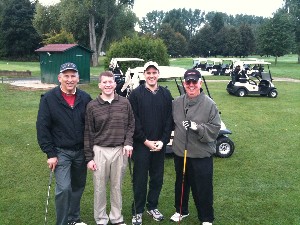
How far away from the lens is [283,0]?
7025cm

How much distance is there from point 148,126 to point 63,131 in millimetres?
964

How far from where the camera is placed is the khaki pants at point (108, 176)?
4.14m

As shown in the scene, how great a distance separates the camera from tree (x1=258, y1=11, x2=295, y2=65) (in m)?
54.6

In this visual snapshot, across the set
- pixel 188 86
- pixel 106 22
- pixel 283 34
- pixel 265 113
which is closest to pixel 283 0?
pixel 283 34

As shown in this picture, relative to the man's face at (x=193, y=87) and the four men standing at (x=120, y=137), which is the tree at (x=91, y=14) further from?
the man's face at (x=193, y=87)

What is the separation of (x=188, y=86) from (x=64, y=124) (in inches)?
55.3

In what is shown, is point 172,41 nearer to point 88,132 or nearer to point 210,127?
point 210,127

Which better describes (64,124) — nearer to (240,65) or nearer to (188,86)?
(188,86)

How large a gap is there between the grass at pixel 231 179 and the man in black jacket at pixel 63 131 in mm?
927

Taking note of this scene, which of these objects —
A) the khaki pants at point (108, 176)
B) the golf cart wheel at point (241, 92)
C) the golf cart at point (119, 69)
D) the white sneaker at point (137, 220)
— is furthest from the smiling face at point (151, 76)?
the golf cart wheel at point (241, 92)

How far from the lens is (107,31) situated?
48906 millimetres

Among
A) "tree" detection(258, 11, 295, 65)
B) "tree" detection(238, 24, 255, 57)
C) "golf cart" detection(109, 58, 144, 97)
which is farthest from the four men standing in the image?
"tree" detection(238, 24, 255, 57)

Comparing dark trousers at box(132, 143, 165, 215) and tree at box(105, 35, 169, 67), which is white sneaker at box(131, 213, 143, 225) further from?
tree at box(105, 35, 169, 67)

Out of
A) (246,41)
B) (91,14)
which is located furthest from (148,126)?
(246,41)
